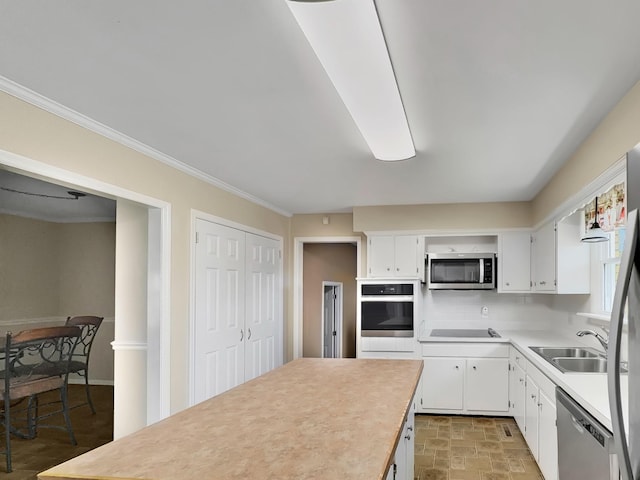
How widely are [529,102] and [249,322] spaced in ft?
12.2

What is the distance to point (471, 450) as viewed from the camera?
4.54 m

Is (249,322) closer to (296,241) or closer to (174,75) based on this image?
(296,241)

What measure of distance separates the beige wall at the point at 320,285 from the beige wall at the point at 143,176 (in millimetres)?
2174

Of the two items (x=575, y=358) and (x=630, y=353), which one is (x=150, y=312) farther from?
(x=630, y=353)

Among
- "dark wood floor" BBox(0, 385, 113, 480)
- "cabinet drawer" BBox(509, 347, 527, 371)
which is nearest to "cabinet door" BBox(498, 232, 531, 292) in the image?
"cabinet drawer" BBox(509, 347, 527, 371)

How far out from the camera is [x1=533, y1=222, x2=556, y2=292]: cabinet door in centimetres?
480

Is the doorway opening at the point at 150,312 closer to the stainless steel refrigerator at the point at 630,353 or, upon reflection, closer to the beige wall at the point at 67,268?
the stainless steel refrigerator at the point at 630,353

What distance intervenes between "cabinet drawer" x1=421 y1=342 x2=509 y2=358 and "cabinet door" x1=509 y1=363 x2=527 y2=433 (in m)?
0.23

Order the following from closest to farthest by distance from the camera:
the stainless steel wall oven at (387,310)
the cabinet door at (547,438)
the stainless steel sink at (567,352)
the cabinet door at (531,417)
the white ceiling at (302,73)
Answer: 1. the white ceiling at (302,73)
2. the cabinet door at (547,438)
3. the cabinet door at (531,417)
4. the stainless steel sink at (567,352)
5. the stainless steel wall oven at (387,310)

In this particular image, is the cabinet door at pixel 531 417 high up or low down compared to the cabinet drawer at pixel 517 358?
down

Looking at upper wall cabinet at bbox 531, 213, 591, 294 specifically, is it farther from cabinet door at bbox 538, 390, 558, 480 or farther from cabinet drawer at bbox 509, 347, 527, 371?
cabinet door at bbox 538, 390, 558, 480

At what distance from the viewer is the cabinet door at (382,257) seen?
241 inches

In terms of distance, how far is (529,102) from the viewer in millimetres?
2635

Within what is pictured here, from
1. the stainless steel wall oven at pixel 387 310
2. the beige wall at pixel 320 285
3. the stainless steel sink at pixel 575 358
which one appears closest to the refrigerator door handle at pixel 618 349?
the stainless steel sink at pixel 575 358
